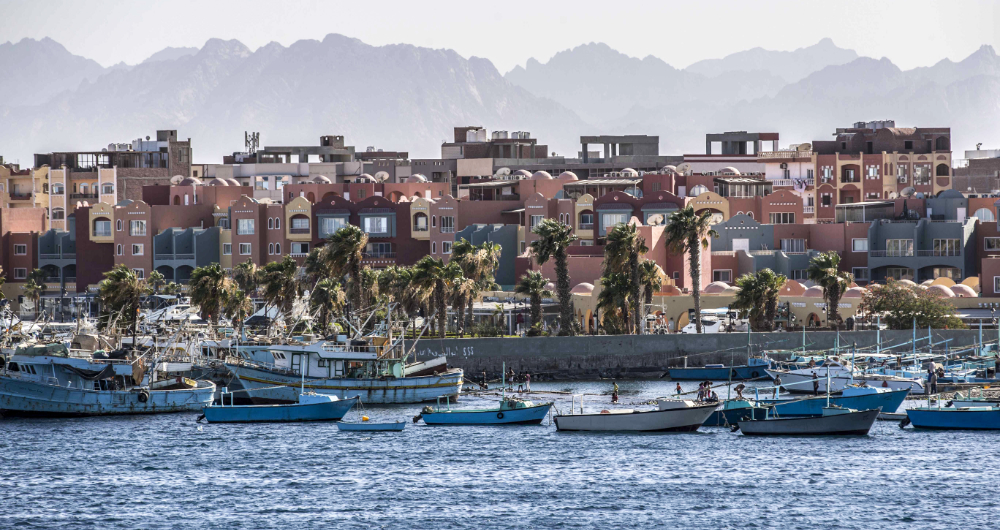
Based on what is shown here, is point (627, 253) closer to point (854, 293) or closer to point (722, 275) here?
point (854, 293)

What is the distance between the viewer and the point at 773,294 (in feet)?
369

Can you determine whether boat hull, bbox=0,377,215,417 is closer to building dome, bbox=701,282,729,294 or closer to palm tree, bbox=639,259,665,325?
palm tree, bbox=639,259,665,325

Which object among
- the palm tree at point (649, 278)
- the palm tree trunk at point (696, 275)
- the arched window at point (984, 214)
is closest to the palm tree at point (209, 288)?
the palm tree at point (649, 278)

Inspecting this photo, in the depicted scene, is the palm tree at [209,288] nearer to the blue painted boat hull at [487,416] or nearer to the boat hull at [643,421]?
the blue painted boat hull at [487,416]

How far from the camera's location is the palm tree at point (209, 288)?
109438 mm

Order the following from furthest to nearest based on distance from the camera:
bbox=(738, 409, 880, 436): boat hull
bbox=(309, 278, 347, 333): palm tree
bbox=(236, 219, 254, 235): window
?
bbox=(236, 219, 254, 235): window
bbox=(309, 278, 347, 333): palm tree
bbox=(738, 409, 880, 436): boat hull

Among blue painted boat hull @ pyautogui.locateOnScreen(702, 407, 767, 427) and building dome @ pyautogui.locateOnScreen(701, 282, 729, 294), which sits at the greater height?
building dome @ pyautogui.locateOnScreen(701, 282, 729, 294)

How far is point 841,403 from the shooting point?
82.0m

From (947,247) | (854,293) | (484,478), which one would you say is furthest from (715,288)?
(484,478)

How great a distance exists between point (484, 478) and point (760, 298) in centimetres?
5077

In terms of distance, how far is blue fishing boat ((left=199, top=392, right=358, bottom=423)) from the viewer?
Answer: 85.9 meters

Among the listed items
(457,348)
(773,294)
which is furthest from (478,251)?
(773,294)

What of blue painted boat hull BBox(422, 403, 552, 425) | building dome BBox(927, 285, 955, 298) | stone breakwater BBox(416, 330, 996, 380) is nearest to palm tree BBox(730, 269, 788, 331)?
stone breakwater BBox(416, 330, 996, 380)

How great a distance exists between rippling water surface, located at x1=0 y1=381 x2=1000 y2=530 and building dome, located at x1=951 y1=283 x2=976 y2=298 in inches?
1745
